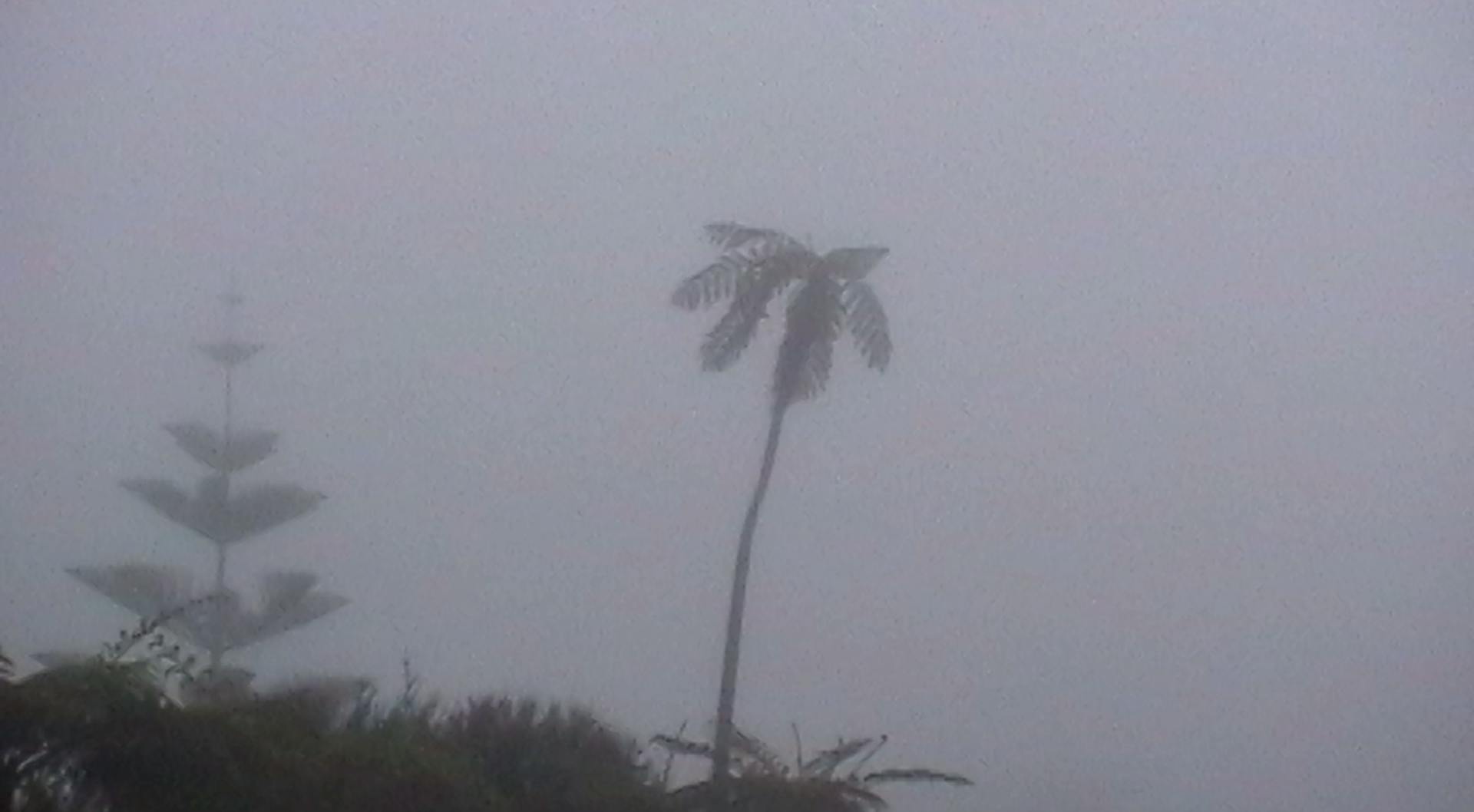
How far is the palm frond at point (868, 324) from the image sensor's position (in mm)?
25734

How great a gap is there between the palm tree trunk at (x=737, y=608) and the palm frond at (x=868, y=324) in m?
1.26

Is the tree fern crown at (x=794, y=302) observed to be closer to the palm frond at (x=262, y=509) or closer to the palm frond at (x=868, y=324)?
the palm frond at (x=868, y=324)

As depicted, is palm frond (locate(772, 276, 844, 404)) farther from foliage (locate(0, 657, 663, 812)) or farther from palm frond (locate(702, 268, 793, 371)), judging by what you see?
foliage (locate(0, 657, 663, 812))

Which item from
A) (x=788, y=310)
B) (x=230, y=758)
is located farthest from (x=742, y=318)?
(x=230, y=758)

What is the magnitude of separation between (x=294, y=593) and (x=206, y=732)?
23402mm

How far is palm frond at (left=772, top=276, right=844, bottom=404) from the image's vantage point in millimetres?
25844

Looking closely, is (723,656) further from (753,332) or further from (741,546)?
(753,332)

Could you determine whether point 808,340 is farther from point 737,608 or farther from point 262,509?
point 262,509

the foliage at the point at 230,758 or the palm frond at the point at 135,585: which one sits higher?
the palm frond at the point at 135,585

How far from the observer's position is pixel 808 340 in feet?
84.9

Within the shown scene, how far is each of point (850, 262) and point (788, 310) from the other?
3.25ft

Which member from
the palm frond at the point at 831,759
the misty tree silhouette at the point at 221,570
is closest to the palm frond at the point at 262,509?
the misty tree silhouette at the point at 221,570

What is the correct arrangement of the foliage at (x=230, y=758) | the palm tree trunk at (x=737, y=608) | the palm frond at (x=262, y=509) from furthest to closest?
1. the palm frond at (x=262, y=509)
2. the palm tree trunk at (x=737, y=608)
3. the foliage at (x=230, y=758)

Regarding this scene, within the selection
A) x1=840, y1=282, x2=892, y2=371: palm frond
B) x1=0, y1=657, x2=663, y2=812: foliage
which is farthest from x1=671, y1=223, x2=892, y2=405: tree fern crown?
x1=0, y1=657, x2=663, y2=812: foliage
